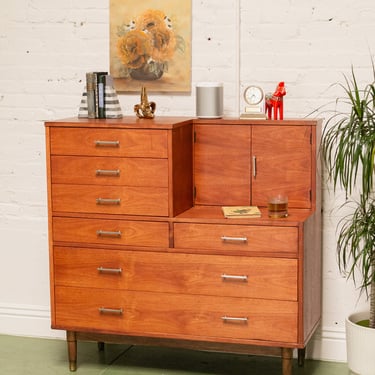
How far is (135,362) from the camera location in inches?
179

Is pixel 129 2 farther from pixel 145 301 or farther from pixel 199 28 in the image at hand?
pixel 145 301

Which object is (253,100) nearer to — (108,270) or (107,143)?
(107,143)

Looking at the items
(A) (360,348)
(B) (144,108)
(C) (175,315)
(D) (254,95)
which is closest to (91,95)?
(B) (144,108)

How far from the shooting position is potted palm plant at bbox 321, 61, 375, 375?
12.9 feet

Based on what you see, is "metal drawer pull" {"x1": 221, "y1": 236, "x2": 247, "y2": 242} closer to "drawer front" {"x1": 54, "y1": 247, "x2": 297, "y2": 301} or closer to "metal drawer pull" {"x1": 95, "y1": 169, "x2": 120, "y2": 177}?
"drawer front" {"x1": 54, "y1": 247, "x2": 297, "y2": 301}

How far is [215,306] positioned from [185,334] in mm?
209

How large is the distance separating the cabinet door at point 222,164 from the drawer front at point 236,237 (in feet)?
1.16

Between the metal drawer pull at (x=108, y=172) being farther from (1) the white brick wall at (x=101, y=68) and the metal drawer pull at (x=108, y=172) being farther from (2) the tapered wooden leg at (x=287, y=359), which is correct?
(2) the tapered wooden leg at (x=287, y=359)

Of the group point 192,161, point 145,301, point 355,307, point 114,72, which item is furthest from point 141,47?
point 355,307

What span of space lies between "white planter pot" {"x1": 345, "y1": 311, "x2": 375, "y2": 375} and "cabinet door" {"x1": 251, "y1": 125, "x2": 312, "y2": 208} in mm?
630

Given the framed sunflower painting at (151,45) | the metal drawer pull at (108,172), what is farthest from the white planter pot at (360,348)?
the framed sunflower painting at (151,45)

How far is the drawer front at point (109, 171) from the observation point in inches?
161

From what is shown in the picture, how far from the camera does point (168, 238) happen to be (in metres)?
4.10

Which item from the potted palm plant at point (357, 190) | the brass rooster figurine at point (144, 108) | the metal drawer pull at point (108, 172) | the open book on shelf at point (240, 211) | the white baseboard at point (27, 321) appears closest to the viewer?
the potted palm plant at point (357, 190)
